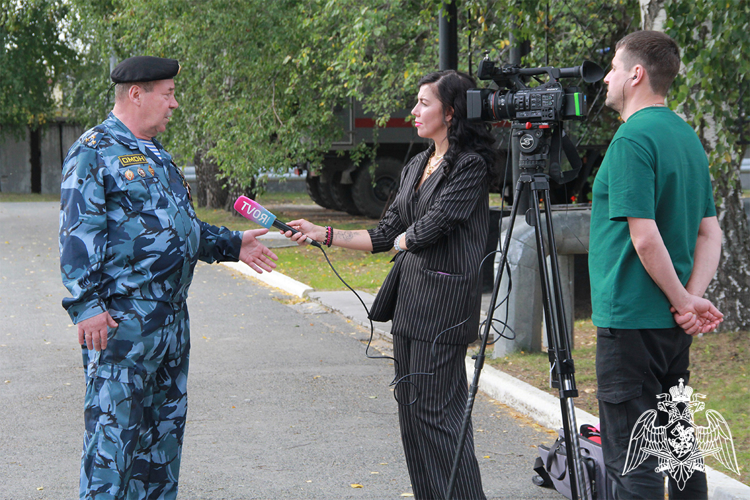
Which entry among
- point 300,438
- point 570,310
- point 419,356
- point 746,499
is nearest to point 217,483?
point 300,438

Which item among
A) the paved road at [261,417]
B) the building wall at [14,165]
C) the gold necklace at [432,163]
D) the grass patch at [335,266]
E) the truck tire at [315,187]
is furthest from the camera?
the building wall at [14,165]

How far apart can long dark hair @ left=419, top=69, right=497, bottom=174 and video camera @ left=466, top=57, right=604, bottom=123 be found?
11 centimetres

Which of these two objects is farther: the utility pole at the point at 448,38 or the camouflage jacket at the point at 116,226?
the utility pole at the point at 448,38

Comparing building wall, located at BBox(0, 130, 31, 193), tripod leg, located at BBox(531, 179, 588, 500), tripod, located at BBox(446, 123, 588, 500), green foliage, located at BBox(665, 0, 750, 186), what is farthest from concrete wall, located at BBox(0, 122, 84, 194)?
tripod leg, located at BBox(531, 179, 588, 500)

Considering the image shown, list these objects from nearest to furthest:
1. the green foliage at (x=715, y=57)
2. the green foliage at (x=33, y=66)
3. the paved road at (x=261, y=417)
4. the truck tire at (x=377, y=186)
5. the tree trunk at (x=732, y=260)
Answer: the paved road at (x=261, y=417)
the green foliage at (x=715, y=57)
the tree trunk at (x=732, y=260)
the truck tire at (x=377, y=186)
the green foliage at (x=33, y=66)

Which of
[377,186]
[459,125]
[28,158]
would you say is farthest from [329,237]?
[28,158]

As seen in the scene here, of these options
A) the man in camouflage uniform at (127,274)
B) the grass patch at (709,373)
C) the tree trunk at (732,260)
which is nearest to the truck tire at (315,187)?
the grass patch at (709,373)

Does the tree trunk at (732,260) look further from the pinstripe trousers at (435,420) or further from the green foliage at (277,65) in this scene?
the green foliage at (277,65)

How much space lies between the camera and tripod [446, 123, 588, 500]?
127 inches

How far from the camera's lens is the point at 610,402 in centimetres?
298

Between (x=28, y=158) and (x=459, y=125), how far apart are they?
111ft

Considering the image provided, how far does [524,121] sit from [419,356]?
42.7 inches

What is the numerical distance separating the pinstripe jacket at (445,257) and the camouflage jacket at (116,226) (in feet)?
3.15

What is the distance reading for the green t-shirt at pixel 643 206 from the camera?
2.86m
